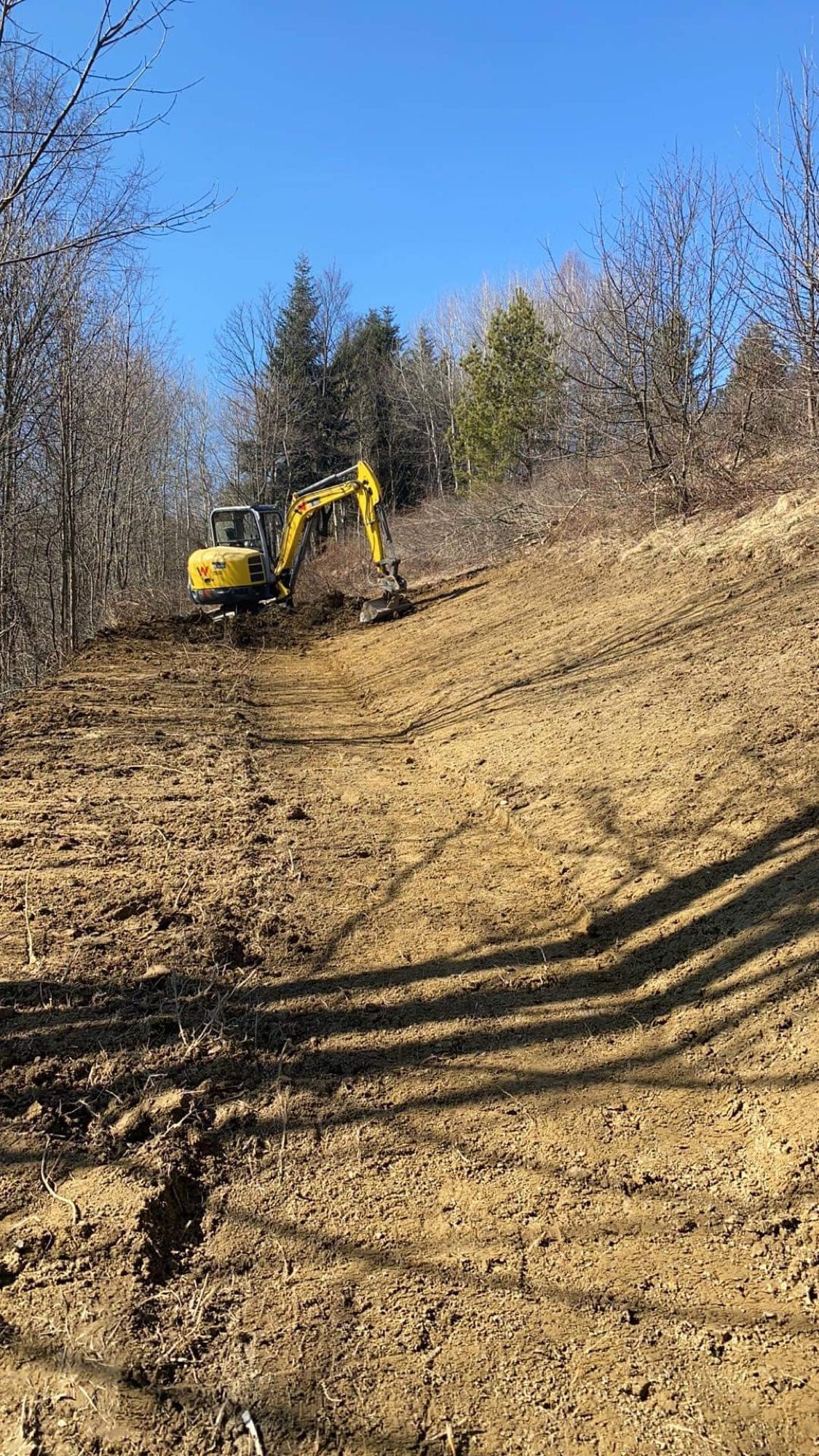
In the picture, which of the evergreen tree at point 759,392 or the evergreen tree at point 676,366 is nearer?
the evergreen tree at point 759,392

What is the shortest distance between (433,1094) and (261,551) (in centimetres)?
1610

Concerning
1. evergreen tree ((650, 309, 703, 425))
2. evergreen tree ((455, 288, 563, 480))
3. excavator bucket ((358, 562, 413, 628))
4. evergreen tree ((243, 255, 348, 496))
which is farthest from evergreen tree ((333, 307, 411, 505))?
evergreen tree ((650, 309, 703, 425))

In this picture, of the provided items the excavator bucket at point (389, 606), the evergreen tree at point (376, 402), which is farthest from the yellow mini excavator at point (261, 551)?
the evergreen tree at point (376, 402)

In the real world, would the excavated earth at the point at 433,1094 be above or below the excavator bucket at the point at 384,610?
below

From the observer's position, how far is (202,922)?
4.24m

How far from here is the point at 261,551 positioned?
58.7 feet

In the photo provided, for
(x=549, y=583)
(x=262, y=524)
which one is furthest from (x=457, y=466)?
(x=549, y=583)

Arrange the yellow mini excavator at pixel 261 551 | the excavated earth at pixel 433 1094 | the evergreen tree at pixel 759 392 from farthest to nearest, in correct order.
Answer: the yellow mini excavator at pixel 261 551
the evergreen tree at pixel 759 392
the excavated earth at pixel 433 1094

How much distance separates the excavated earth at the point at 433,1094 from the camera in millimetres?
1974

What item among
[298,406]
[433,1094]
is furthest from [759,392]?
[298,406]

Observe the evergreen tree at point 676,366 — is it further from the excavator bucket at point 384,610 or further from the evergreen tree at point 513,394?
the evergreen tree at point 513,394

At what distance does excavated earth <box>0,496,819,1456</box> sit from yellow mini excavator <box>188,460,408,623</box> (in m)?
10.9

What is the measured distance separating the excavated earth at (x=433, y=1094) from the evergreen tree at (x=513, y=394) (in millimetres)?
18313

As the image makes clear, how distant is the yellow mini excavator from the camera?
54.1ft
